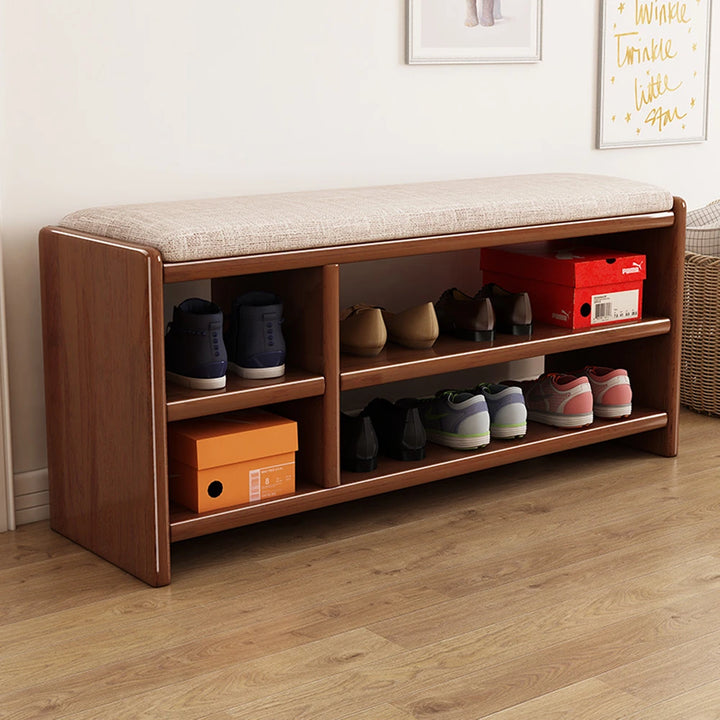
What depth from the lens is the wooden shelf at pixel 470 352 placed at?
226 cm

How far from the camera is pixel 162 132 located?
2.40 m

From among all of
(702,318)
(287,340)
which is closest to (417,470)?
(287,340)

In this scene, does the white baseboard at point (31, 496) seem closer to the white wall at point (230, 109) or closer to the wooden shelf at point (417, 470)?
the white wall at point (230, 109)

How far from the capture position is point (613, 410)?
8.75ft

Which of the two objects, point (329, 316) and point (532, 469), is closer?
point (329, 316)

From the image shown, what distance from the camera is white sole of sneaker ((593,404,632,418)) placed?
267cm

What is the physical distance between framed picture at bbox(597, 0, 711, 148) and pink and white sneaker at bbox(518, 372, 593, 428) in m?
0.81

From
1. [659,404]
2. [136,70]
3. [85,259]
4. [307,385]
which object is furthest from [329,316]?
[659,404]

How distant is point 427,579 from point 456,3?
4.69 feet

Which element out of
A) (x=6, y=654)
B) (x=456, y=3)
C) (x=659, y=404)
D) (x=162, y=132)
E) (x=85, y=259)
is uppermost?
(x=456, y=3)

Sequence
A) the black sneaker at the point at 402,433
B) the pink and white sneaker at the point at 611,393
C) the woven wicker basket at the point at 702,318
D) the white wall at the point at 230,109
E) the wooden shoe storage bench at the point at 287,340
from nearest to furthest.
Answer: the wooden shoe storage bench at the point at 287,340 → the white wall at the point at 230,109 → the black sneaker at the point at 402,433 → the pink and white sneaker at the point at 611,393 → the woven wicker basket at the point at 702,318

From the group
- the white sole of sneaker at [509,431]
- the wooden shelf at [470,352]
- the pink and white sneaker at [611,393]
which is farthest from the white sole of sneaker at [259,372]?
the pink and white sneaker at [611,393]

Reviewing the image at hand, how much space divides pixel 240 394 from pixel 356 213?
414mm

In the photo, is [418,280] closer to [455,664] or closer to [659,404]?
[659,404]
